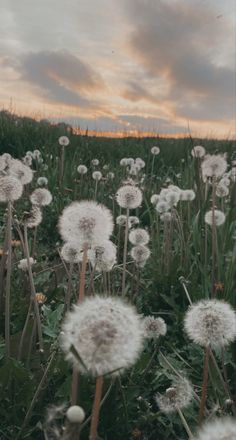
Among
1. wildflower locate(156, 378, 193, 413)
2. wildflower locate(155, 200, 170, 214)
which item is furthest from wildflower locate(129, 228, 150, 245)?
wildflower locate(156, 378, 193, 413)

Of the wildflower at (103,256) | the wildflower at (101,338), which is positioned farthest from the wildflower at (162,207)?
the wildflower at (101,338)

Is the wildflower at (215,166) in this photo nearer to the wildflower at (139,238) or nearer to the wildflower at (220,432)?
the wildflower at (139,238)

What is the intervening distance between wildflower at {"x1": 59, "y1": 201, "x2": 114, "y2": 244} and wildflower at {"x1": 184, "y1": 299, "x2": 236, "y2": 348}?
35 centimetres

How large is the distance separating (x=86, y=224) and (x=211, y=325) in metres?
0.45

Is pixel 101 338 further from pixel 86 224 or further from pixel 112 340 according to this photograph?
pixel 86 224

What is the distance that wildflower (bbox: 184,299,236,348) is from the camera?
143 centimetres

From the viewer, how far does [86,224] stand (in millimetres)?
1477

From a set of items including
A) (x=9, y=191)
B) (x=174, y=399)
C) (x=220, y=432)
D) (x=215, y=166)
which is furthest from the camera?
(x=215, y=166)

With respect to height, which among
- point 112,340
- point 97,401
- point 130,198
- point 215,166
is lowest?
point 97,401

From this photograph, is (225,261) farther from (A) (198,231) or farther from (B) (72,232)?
(B) (72,232)

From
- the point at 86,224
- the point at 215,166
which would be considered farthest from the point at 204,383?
the point at 215,166

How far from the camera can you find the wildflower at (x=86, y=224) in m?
1.47

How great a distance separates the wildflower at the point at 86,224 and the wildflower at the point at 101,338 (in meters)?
0.36

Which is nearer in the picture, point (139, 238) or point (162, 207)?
point (139, 238)
